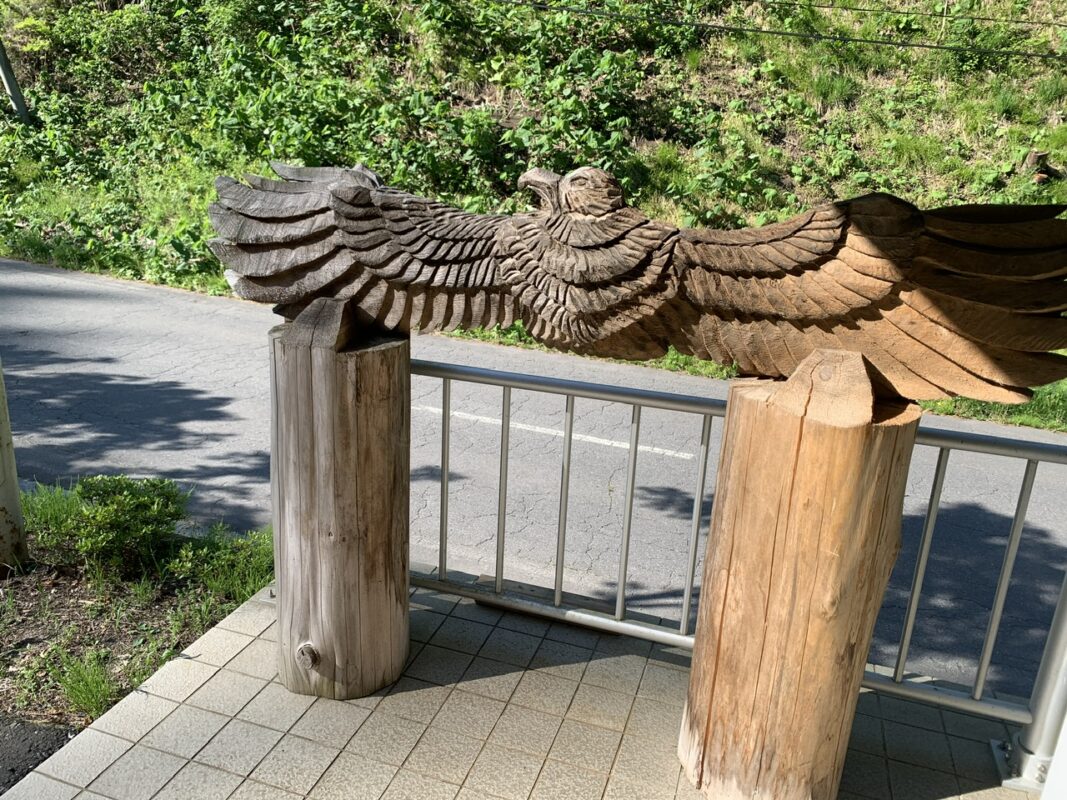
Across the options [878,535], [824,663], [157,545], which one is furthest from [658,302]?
[157,545]

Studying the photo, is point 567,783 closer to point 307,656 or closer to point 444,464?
point 307,656

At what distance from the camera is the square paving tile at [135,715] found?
267cm

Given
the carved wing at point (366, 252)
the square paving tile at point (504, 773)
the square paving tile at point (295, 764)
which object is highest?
the carved wing at point (366, 252)

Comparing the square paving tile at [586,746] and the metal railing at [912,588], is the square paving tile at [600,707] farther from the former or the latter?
the metal railing at [912,588]

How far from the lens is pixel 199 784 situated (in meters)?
2.47

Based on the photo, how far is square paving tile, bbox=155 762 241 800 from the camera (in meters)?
2.43

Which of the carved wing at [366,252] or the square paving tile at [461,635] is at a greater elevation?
the carved wing at [366,252]

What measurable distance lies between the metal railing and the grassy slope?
6167 millimetres

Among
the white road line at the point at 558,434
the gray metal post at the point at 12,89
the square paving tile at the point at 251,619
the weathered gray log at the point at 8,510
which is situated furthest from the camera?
the gray metal post at the point at 12,89

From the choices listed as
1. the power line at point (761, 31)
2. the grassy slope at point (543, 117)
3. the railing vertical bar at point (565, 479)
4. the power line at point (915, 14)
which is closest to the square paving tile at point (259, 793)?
the railing vertical bar at point (565, 479)

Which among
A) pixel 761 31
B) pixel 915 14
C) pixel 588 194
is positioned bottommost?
pixel 588 194

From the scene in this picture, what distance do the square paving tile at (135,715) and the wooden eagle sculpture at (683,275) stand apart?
140cm

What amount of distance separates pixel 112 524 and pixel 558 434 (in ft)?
10.3

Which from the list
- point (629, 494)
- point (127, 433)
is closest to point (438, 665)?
point (629, 494)
